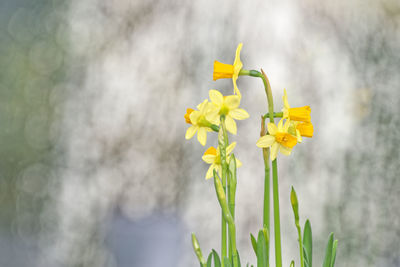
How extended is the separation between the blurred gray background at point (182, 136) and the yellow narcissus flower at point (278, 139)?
1.06m

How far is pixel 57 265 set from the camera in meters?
1.67

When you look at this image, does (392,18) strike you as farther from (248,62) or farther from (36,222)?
(36,222)

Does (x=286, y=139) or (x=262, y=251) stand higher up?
(x=286, y=139)

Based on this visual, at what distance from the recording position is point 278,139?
46cm

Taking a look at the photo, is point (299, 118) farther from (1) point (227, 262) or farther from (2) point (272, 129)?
(1) point (227, 262)

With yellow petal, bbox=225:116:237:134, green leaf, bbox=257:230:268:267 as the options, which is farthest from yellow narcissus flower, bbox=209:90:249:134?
green leaf, bbox=257:230:268:267

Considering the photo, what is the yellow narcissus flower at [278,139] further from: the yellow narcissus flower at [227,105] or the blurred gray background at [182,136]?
the blurred gray background at [182,136]

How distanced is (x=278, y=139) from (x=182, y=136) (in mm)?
1285

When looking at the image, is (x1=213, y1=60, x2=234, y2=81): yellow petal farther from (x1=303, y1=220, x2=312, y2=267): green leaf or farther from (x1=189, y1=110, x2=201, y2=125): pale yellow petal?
(x1=303, y1=220, x2=312, y2=267): green leaf

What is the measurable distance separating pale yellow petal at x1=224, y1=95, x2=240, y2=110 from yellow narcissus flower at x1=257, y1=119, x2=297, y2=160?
0.04 m

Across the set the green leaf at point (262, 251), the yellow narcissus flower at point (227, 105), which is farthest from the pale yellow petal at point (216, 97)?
the green leaf at point (262, 251)

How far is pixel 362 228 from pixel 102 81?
110 centimetres

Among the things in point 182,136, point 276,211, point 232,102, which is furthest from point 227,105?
point 182,136

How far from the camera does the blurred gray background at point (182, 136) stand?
1.54m
